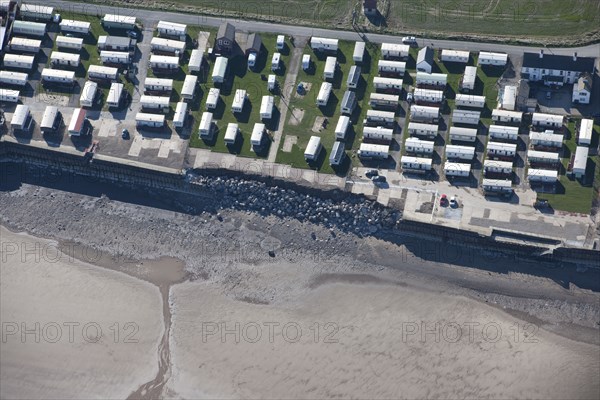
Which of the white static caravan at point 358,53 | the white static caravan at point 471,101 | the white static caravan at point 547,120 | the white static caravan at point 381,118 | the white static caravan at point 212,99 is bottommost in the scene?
the white static caravan at point 212,99

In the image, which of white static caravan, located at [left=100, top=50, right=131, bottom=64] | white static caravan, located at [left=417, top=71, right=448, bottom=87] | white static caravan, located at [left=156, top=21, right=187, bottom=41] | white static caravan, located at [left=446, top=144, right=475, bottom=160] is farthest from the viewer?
white static caravan, located at [left=156, top=21, right=187, bottom=41]

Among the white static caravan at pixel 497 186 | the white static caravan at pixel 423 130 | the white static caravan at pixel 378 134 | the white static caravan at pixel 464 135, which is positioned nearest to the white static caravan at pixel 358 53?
the white static caravan at pixel 378 134

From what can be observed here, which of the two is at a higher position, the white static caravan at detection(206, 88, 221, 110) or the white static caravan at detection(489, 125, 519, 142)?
the white static caravan at detection(489, 125, 519, 142)

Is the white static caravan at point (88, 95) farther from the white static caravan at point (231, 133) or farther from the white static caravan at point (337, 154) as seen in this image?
the white static caravan at point (337, 154)

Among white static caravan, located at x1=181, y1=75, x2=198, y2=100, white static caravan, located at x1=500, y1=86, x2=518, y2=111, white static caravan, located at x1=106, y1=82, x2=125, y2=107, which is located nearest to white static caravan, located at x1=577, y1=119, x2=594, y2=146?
white static caravan, located at x1=500, y1=86, x2=518, y2=111

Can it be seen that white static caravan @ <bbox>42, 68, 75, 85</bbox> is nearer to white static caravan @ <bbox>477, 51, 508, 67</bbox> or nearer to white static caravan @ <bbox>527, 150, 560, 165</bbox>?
white static caravan @ <bbox>477, 51, 508, 67</bbox>

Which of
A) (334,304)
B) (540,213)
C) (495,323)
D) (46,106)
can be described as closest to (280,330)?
(334,304)

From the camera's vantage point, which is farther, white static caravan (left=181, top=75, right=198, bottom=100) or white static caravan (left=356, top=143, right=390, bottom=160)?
white static caravan (left=181, top=75, right=198, bottom=100)

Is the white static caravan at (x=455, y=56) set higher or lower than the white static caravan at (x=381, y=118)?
higher
